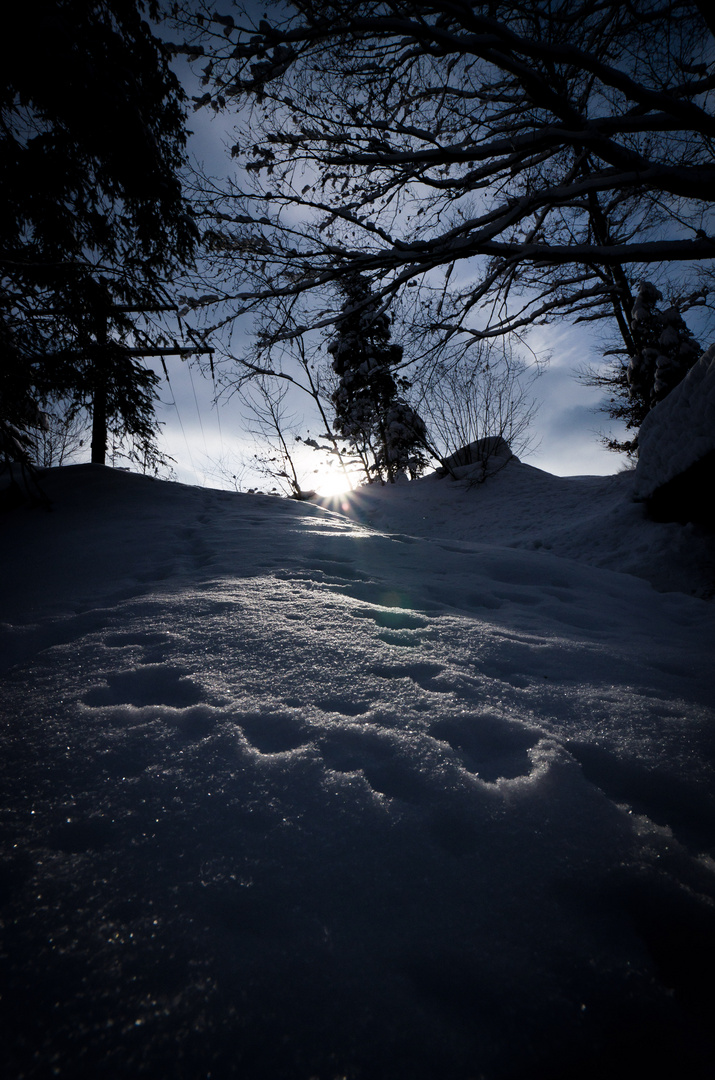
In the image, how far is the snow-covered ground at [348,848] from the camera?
633 mm

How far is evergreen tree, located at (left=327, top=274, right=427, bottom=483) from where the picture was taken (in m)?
15.2

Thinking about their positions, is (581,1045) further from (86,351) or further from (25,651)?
(86,351)

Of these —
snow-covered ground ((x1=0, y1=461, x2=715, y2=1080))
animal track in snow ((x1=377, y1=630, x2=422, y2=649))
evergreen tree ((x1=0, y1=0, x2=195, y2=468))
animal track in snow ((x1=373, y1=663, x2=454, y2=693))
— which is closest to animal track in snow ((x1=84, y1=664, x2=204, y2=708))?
snow-covered ground ((x1=0, y1=461, x2=715, y2=1080))

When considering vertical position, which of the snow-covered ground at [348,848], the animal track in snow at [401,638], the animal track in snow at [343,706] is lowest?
the snow-covered ground at [348,848]

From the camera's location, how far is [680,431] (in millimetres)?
4910

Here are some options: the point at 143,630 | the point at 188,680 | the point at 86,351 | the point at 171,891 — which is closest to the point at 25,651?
the point at 143,630

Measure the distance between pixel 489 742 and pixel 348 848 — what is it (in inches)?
22.6

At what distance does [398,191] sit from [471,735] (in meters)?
5.99

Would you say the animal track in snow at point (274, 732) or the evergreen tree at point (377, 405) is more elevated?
the evergreen tree at point (377, 405)

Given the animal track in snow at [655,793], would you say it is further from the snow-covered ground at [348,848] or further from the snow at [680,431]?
the snow at [680,431]

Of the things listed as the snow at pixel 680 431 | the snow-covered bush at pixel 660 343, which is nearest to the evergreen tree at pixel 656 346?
the snow-covered bush at pixel 660 343

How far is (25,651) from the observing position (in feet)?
5.94

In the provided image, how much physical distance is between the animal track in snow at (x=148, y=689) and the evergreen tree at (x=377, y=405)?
1377 centimetres

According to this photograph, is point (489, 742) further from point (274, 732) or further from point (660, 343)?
point (660, 343)
